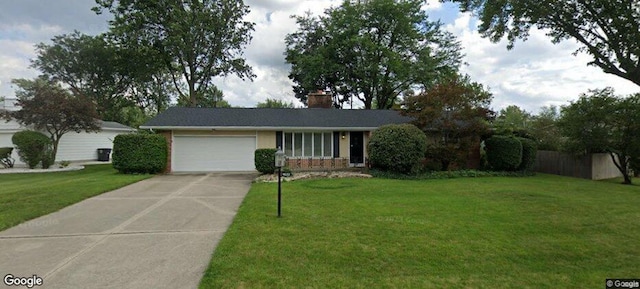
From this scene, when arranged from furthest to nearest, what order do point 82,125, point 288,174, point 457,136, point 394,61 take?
point 394,61, point 82,125, point 457,136, point 288,174

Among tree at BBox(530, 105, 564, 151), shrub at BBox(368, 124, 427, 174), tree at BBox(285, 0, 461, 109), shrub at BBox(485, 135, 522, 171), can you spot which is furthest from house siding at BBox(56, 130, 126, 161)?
tree at BBox(530, 105, 564, 151)

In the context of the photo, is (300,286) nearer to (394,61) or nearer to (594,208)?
(594,208)

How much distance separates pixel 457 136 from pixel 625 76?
6135 millimetres

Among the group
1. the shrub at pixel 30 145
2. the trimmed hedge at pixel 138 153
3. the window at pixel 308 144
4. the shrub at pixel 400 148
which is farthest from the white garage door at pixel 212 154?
the shrub at pixel 30 145

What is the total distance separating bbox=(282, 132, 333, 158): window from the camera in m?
16.1

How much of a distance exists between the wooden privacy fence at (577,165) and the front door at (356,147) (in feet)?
32.6

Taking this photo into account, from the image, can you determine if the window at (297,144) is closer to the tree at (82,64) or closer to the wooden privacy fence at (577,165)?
the wooden privacy fence at (577,165)

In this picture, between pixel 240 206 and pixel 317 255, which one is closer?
pixel 317 255

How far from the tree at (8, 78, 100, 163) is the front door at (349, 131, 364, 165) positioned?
14.2 meters

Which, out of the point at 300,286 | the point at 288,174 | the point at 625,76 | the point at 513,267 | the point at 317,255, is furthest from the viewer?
the point at 288,174

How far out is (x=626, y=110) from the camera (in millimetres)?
13133

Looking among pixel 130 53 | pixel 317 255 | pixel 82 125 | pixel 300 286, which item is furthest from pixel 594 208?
pixel 130 53

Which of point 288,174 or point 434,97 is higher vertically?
point 434,97

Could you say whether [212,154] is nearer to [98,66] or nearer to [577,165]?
[577,165]
